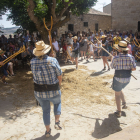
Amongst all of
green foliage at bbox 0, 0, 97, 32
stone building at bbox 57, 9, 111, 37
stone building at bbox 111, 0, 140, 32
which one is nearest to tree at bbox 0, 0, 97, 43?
green foliage at bbox 0, 0, 97, 32

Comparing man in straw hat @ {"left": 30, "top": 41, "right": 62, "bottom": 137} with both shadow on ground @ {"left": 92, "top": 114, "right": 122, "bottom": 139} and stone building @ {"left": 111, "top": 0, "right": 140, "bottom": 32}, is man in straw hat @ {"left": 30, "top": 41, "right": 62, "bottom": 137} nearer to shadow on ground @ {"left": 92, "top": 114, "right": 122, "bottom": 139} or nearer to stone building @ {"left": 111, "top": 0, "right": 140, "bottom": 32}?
shadow on ground @ {"left": 92, "top": 114, "right": 122, "bottom": 139}

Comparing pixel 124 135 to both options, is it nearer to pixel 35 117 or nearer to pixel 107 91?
pixel 35 117

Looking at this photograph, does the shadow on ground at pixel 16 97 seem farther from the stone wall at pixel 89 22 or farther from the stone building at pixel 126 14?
the stone building at pixel 126 14

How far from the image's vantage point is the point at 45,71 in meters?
2.97

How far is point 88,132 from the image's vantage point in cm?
339

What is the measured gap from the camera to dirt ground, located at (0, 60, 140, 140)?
3400 millimetres

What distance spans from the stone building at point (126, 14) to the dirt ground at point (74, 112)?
53.9 feet

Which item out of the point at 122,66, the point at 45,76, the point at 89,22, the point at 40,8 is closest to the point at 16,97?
the point at 45,76

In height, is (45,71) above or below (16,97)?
above

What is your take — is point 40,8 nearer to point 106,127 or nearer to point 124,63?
point 124,63

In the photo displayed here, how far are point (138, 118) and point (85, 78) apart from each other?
3.73 metres

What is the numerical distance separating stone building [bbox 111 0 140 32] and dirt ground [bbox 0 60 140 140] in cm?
1644

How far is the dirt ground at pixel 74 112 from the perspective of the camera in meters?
3.40

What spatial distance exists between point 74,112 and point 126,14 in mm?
19931
